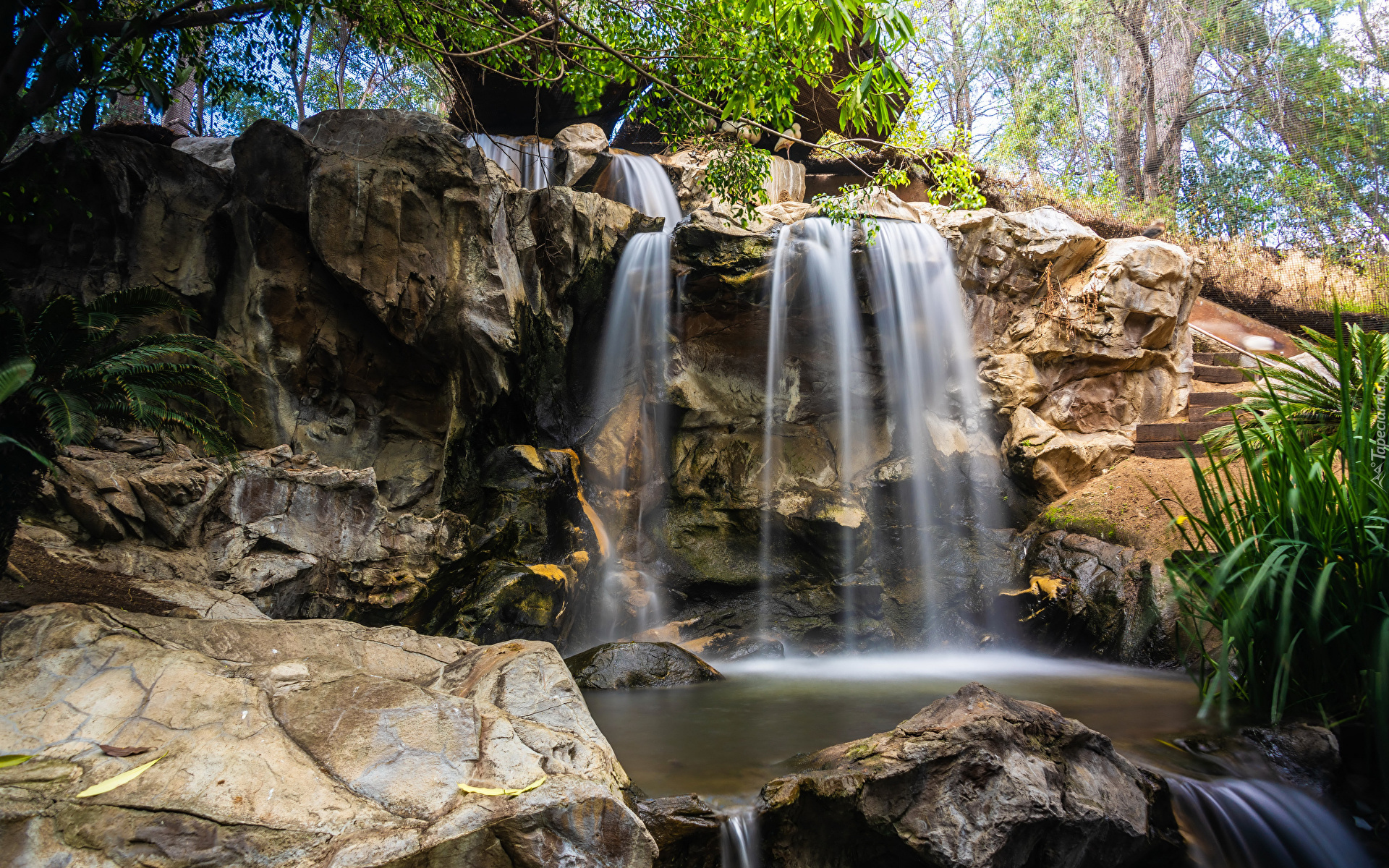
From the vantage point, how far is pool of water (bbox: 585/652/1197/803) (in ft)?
14.4

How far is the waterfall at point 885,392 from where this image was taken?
32.7 feet

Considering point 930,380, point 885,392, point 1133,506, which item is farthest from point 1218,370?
point 885,392

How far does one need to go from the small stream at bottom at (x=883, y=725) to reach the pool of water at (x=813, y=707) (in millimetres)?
15

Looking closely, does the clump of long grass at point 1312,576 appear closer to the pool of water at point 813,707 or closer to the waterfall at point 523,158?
the pool of water at point 813,707

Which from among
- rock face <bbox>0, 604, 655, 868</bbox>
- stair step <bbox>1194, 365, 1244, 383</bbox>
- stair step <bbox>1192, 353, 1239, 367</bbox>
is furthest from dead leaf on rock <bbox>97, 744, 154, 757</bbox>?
stair step <bbox>1192, 353, 1239, 367</bbox>

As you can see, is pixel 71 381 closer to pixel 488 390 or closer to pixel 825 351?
pixel 488 390

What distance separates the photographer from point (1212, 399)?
995 cm

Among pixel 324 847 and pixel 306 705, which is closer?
pixel 324 847

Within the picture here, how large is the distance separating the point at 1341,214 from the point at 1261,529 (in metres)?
17.7

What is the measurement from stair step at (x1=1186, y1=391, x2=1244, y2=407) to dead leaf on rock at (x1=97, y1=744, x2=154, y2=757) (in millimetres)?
11730

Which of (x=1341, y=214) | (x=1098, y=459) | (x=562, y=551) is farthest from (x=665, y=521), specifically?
(x=1341, y=214)

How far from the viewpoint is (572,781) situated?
263cm

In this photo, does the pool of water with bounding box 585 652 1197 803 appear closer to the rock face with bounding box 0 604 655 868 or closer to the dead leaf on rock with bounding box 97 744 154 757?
the rock face with bounding box 0 604 655 868

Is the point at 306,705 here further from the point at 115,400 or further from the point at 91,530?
the point at 91,530
